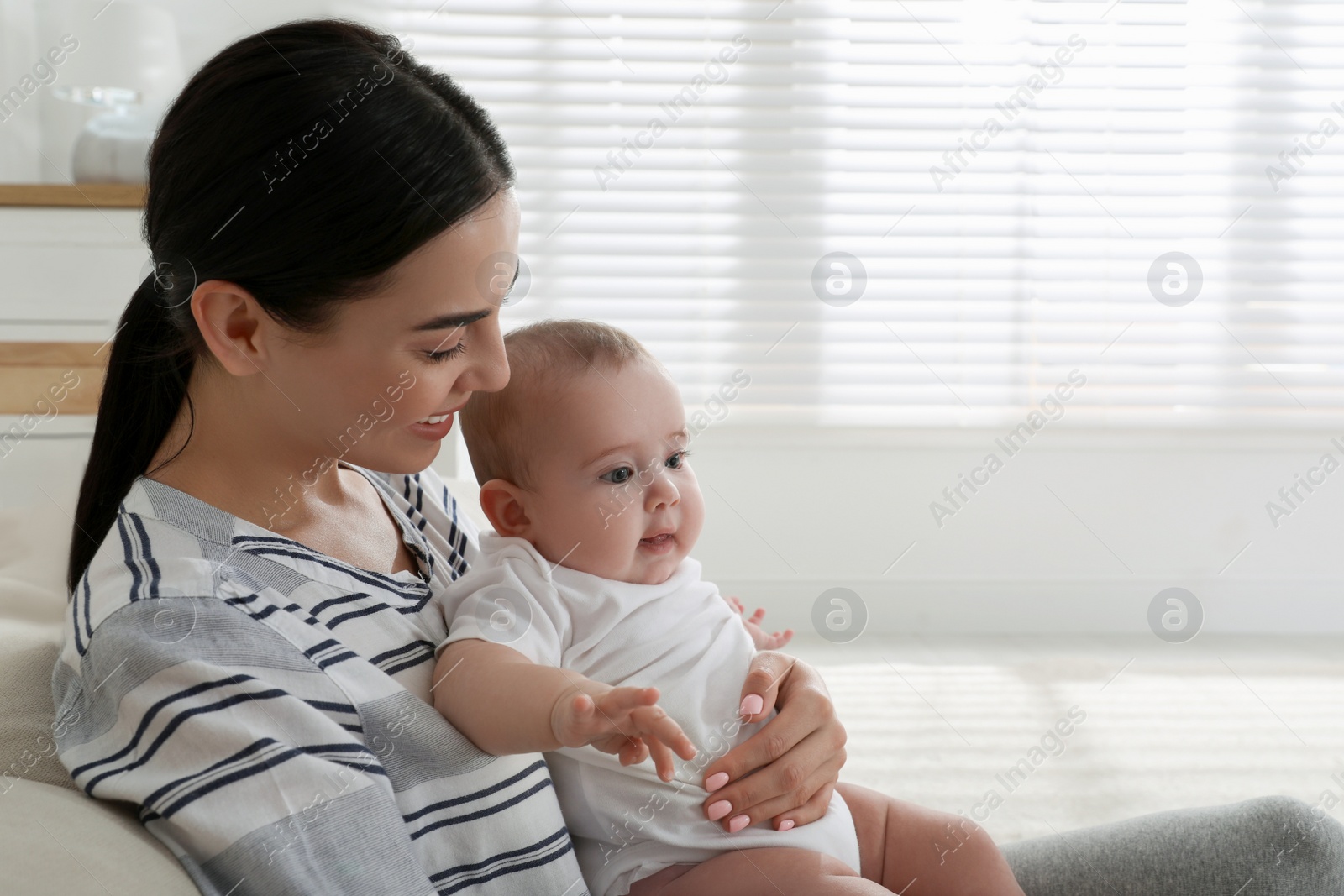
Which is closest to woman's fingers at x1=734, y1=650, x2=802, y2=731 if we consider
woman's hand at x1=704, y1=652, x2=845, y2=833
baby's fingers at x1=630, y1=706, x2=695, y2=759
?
woman's hand at x1=704, y1=652, x2=845, y2=833

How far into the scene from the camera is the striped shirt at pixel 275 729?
0.68 meters

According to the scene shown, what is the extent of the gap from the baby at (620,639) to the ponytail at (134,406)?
0.27 m

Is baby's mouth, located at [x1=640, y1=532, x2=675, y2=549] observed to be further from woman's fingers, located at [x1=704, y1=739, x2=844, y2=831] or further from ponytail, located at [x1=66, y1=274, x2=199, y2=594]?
ponytail, located at [x1=66, y1=274, x2=199, y2=594]

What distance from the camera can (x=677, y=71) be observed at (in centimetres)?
317

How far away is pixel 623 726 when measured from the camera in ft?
2.36

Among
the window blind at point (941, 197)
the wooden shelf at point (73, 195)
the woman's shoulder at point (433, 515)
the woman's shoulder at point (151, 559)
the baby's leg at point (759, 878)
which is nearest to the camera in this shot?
the woman's shoulder at point (151, 559)

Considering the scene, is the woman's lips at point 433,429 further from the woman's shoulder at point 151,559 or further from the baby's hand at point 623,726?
the baby's hand at point 623,726

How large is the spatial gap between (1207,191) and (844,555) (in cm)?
159

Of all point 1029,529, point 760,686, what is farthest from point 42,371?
point 1029,529

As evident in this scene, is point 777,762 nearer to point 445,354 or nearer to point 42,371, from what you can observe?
point 445,354

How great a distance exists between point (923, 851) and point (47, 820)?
74 centimetres

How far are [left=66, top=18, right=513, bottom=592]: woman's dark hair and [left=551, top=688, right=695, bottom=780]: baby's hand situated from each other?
0.39 m

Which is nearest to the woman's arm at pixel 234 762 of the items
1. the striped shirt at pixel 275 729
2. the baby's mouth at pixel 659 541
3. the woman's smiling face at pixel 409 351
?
the striped shirt at pixel 275 729

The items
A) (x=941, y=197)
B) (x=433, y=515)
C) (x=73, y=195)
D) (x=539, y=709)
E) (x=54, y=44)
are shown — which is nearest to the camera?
(x=539, y=709)
